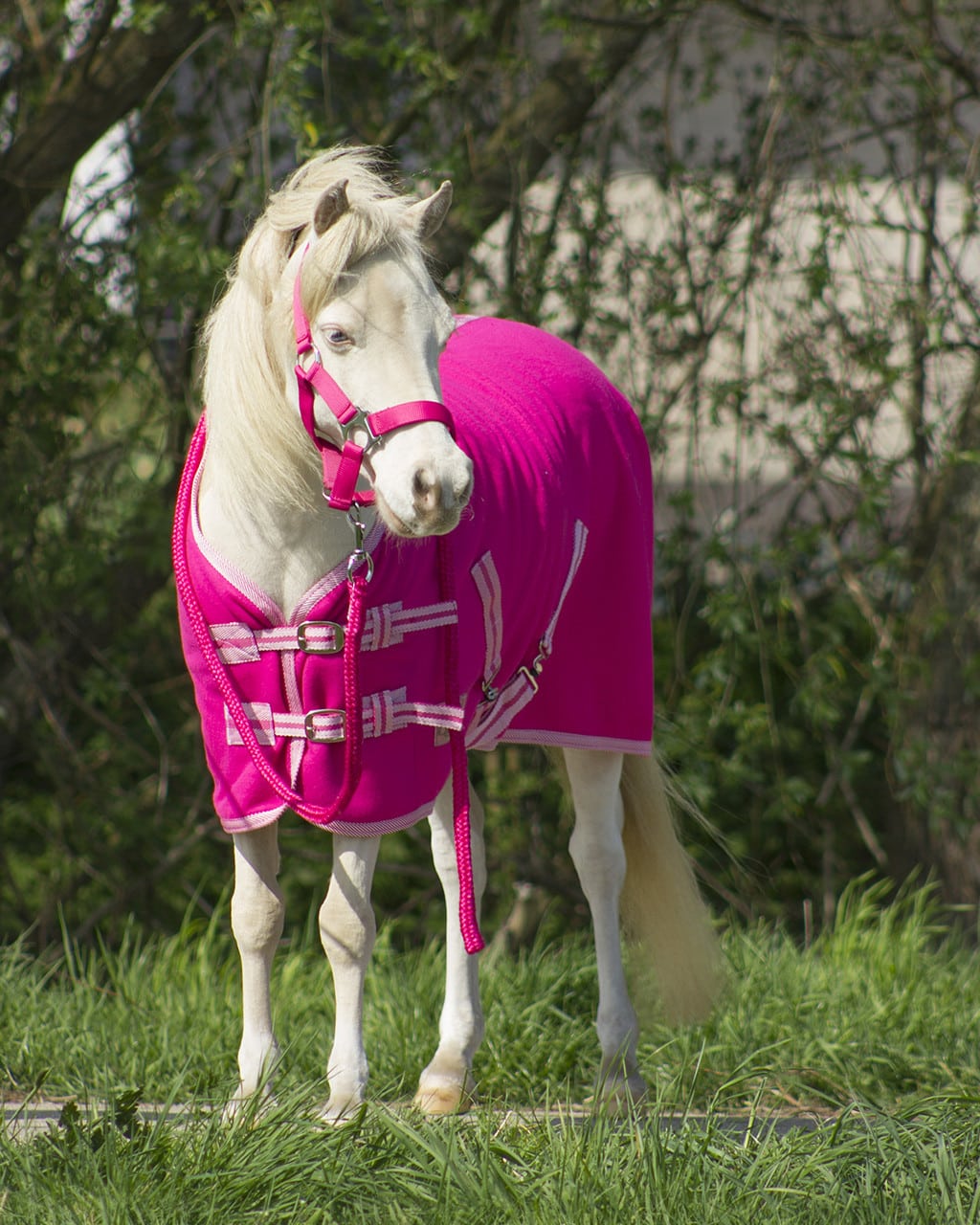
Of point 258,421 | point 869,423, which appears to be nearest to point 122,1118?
point 258,421

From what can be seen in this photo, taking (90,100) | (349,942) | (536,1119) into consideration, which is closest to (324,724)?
(349,942)

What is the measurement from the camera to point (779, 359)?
15.4 ft

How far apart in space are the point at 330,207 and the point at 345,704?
2.56 ft

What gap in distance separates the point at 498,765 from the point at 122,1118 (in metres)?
2.95

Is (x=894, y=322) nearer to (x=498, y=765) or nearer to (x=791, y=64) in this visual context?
(x=791, y=64)

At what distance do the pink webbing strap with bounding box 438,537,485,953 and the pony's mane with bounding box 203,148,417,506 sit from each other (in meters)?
0.32

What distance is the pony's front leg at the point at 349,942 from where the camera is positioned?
7.92 feet

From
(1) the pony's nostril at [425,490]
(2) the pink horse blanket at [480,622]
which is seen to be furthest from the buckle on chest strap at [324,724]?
(1) the pony's nostril at [425,490]

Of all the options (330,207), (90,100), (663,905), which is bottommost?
(663,905)

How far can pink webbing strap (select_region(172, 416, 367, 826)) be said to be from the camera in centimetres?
226

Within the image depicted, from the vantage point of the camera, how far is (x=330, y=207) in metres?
2.16

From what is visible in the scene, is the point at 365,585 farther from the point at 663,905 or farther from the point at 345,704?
the point at 663,905

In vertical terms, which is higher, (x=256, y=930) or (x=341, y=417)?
(x=341, y=417)

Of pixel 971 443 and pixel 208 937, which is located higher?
pixel 971 443
